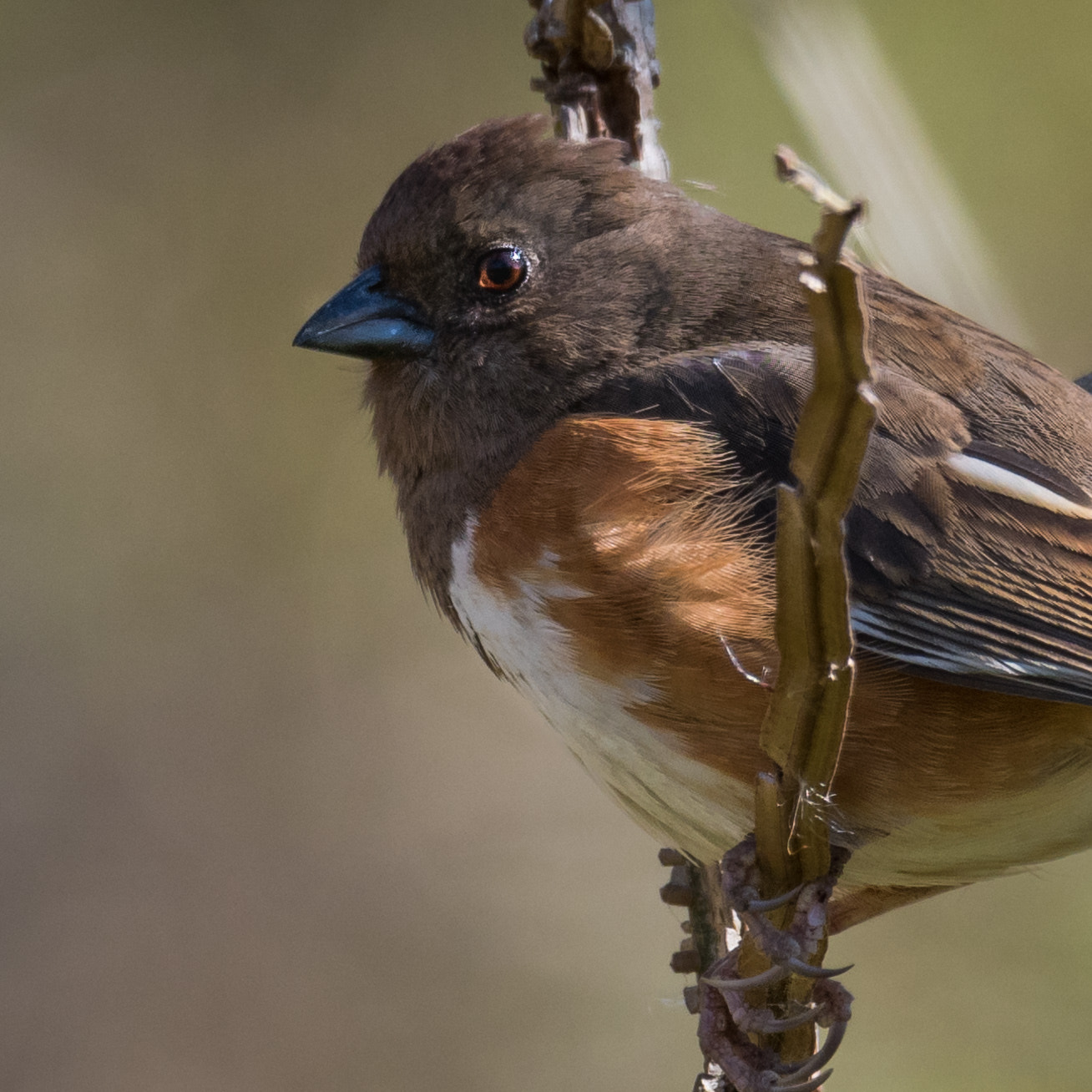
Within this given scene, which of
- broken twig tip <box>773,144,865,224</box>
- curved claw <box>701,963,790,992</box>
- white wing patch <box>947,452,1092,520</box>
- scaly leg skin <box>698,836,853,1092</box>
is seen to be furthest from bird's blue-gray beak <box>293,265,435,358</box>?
broken twig tip <box>773,144,865,224</box>

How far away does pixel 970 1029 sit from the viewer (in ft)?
11.1

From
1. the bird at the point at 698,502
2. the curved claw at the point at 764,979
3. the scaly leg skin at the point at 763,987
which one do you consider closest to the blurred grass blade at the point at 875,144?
the bird at the point at 698,502

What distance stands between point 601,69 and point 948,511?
1.13 m

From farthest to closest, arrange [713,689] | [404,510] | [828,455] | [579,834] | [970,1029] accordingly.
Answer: [579,834]
[970,1029]
[404,510]
[713,689]
[828,455]

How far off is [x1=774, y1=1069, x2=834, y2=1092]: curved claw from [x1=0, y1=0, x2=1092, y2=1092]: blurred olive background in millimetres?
1522

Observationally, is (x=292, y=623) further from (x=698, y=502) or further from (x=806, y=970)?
(x=806, y=970)

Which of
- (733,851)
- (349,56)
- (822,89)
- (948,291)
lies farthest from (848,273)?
(349,56)

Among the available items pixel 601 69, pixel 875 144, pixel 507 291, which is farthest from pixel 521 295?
pixel 875 144

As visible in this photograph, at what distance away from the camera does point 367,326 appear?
256 centimetres

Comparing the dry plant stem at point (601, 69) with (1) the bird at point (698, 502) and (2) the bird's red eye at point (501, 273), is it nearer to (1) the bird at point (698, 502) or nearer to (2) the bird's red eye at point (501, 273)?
(1) the bird at point (698, 502)

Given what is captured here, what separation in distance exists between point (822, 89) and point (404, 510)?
3.96 ft

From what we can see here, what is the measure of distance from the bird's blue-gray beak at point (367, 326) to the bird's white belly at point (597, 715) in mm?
436

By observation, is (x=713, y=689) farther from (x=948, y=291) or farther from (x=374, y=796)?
(x=374, y=796)

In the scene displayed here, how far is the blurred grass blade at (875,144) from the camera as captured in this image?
66.0 inches
